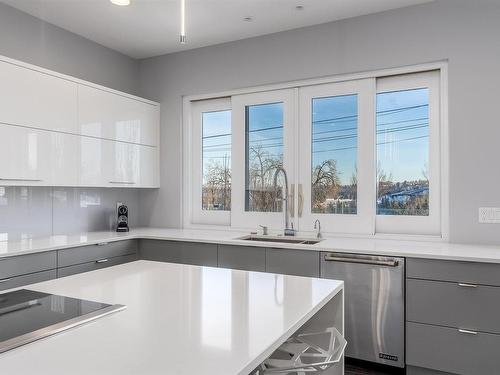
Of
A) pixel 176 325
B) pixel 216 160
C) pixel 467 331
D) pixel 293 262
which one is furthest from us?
pixel 216 160

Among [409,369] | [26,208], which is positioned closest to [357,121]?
[409,369]

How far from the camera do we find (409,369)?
8.24ft

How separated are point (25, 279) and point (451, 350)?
9.01 ft

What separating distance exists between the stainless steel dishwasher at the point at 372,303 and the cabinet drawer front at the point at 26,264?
6.28ft

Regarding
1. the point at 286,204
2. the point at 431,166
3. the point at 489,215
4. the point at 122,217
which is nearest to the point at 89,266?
the point at 122,217

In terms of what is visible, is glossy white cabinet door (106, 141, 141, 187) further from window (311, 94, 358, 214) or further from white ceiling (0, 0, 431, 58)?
window (311, 94, 358, 214)

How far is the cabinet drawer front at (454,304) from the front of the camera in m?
2.26

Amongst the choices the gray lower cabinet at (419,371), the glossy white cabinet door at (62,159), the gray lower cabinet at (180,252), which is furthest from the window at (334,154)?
the glossy white cabinet door at (62,159)

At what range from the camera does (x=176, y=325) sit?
113 centimetres

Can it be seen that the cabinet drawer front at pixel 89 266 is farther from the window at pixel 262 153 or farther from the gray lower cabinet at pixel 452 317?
the gray lower cabinet at pixel 452 317

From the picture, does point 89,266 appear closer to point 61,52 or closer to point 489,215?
point 61,52

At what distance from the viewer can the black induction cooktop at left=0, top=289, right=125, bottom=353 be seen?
Result: 1031mm

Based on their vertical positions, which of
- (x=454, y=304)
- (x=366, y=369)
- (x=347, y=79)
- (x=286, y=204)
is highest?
(x=347, y=79)

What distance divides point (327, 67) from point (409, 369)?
7.86 feet
